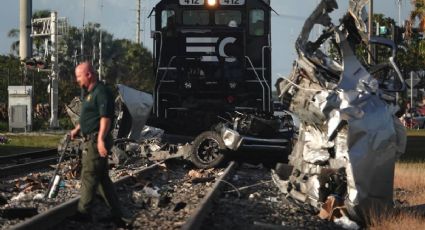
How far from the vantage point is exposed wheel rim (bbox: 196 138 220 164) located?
14656mm

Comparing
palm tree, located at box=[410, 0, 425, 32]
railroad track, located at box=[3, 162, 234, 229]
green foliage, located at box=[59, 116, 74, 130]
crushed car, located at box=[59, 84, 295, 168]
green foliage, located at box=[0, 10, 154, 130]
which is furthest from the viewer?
green foliage, located at box=[0, 10, 154, 130]

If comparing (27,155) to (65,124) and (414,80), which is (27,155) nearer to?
(414,80)

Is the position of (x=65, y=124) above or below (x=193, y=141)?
below

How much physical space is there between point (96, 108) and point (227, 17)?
9.64 meters

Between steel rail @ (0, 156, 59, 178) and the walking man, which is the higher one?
the walking man

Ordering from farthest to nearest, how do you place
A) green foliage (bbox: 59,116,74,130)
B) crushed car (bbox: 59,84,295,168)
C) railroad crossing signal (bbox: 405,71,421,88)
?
1. green foliage (bbox: 59,116,74,130)
2. crushed car (bbox: 59,84,295,168)
3. railroad crossing signal (bbox: 405,71,421,88)

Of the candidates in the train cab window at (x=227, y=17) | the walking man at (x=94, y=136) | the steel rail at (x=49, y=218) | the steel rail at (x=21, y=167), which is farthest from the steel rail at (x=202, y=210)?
the train cab window at (x=227, y=17)

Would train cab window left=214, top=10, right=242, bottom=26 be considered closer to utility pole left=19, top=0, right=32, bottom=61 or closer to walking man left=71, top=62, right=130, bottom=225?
walking man left=71, top=62, right=130, bottom=225

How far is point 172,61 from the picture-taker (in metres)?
16.9

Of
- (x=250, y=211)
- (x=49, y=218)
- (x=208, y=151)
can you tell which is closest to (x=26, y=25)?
(x=208, y=151)

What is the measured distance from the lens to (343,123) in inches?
329

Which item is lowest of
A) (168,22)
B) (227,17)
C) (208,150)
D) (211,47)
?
(208,150)

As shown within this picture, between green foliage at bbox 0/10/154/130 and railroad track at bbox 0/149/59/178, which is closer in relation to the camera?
railroad track at bbox 0/149/59/178

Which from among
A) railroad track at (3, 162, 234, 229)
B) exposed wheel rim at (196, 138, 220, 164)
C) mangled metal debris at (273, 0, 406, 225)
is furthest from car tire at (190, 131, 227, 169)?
mangled metal debris at (273, 0, 406, 225)
